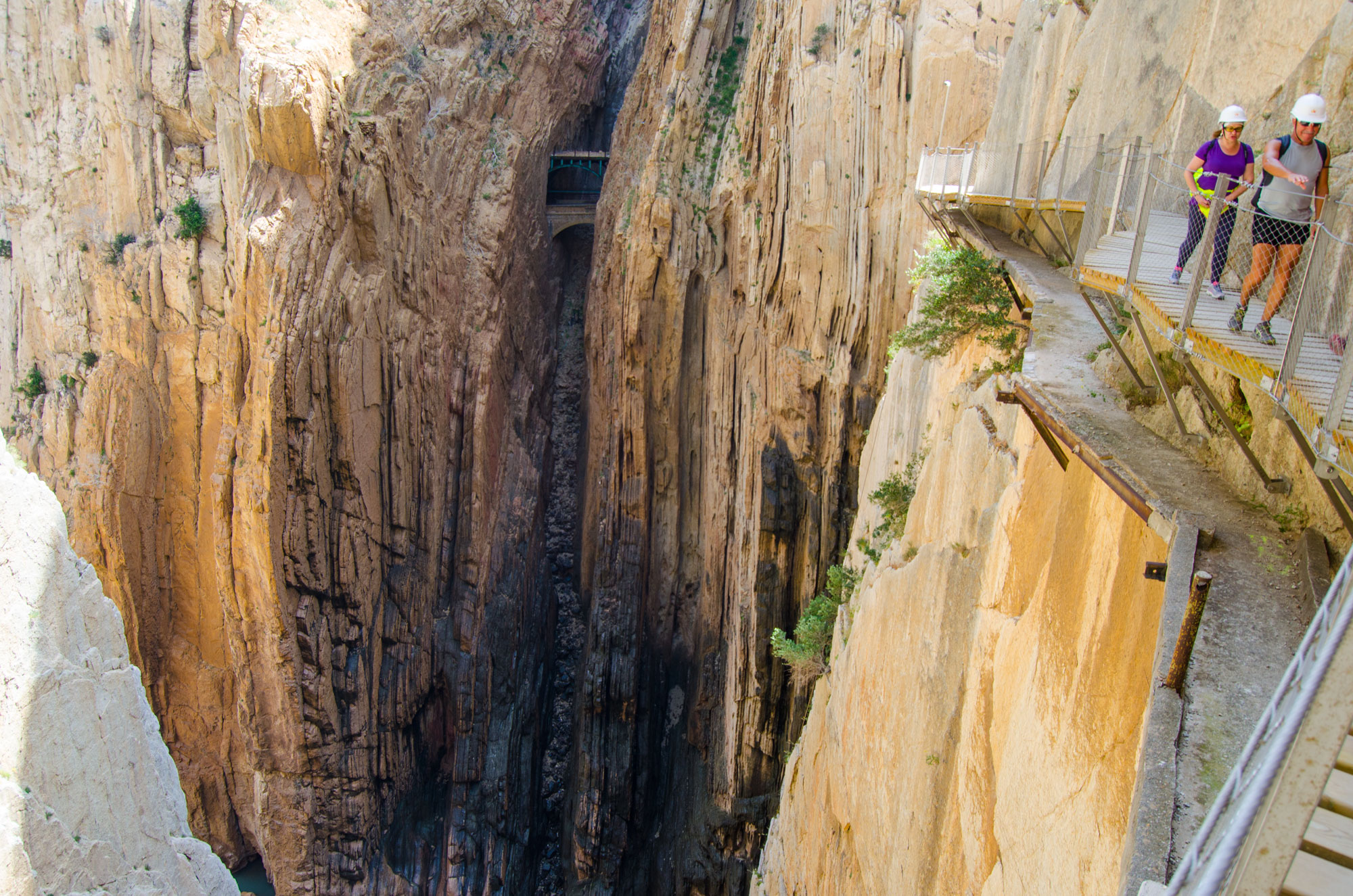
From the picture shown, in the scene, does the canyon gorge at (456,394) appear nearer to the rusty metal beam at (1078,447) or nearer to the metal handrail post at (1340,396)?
the rusty metal beam at (1078,447)

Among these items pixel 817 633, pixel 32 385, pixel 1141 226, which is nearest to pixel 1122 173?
pixel 1141 226

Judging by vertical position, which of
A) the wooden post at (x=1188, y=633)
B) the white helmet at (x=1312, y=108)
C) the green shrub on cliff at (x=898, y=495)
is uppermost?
the white helmet at (x=1312, y=108)

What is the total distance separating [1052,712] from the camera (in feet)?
15.5

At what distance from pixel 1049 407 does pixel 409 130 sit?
63.7ft

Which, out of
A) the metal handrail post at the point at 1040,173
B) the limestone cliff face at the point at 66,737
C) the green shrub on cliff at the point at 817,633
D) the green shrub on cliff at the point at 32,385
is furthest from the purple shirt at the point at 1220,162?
the green shrub on cliff at the point at 32,385

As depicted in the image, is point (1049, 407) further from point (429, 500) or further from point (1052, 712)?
point (429, 500)

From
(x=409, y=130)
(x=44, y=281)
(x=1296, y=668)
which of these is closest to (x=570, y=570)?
(x=409, y=130)

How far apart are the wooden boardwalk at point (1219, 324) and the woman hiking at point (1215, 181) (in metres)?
0.16

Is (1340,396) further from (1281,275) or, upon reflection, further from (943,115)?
(943,115)

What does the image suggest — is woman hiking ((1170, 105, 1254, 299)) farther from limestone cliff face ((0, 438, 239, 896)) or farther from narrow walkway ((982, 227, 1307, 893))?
limestone cliff face ((0, 438, 239, 896))

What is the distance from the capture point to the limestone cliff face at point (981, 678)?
416 cm

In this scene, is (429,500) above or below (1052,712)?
below

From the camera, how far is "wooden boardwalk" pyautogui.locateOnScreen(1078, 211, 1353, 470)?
3.50 m

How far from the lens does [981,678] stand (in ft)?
20.2
